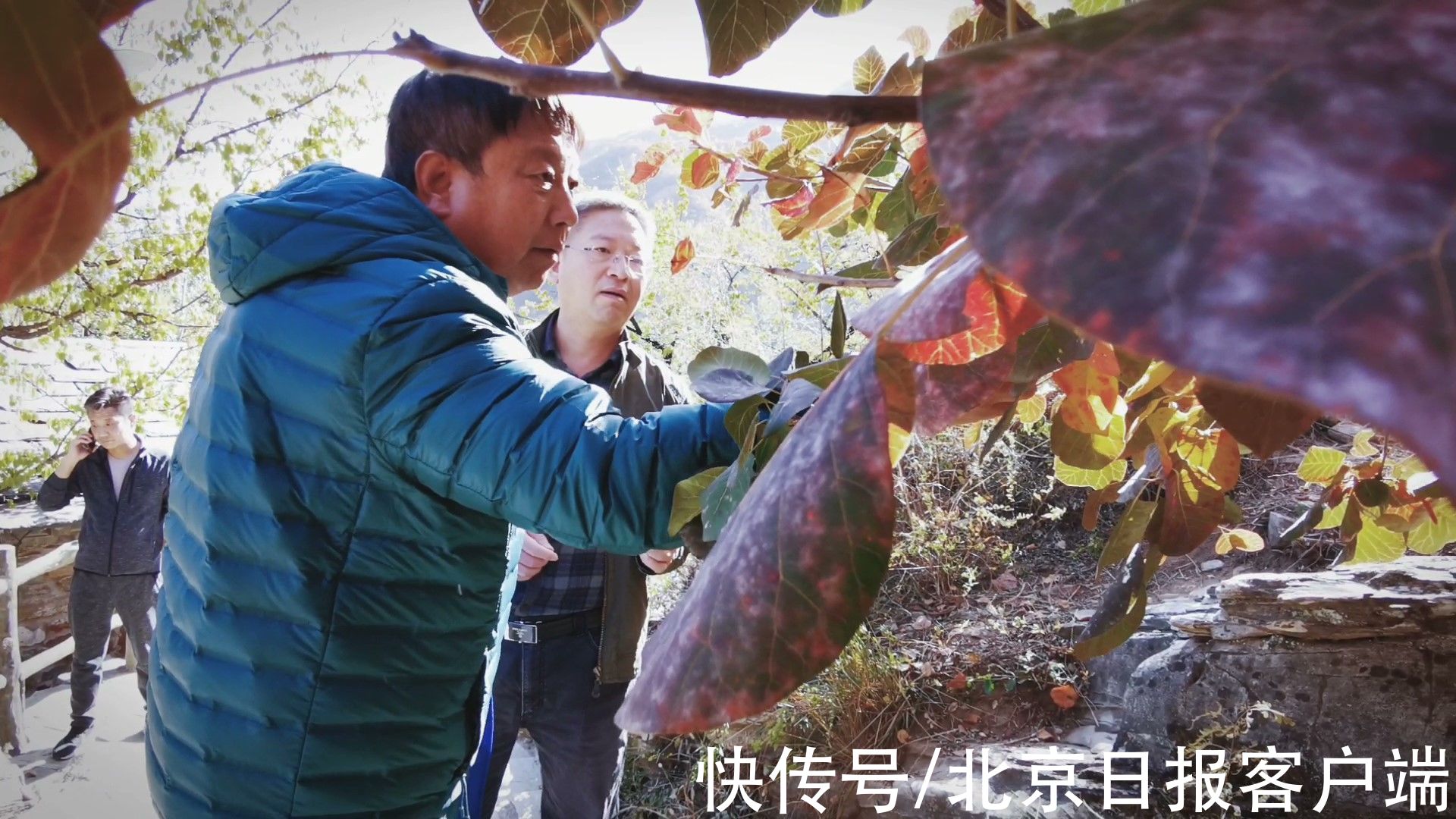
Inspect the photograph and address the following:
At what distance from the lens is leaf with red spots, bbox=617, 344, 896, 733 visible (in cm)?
25

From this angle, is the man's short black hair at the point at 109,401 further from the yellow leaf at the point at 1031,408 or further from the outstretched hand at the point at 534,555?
the yellow leaf at the point at 1031,408

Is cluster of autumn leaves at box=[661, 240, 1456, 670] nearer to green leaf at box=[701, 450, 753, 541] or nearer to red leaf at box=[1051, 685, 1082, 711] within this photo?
green leaf at box=[701, 450, 753, 541]

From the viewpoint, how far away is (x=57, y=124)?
7.9 inches

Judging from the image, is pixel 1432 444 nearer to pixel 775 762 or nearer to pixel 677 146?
pixel 677 146

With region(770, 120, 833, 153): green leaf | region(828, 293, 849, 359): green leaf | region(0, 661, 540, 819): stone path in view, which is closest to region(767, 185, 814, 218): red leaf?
region(770, 120, 833, 153): green leaf

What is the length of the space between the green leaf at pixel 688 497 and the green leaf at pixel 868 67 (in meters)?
0.56

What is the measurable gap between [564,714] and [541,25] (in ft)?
6.35

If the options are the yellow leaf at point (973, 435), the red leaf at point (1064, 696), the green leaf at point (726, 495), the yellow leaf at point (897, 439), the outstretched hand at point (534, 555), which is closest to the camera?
the yellow leaf at point (897, 439)

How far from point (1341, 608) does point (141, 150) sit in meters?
5.52

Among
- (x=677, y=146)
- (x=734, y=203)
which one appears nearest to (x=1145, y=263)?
(x=677, y=146)

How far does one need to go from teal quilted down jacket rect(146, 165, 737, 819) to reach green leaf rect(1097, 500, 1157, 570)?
16.2 inches

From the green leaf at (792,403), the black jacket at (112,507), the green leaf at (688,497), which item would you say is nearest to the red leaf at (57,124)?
the green leaf at (792,403)

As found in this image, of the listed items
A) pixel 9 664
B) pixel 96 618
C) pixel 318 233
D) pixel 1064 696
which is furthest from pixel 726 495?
pixel 9 664

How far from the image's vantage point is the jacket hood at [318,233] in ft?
3.09
